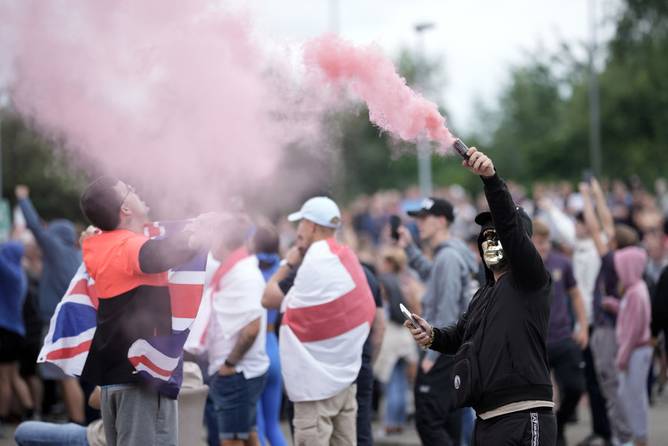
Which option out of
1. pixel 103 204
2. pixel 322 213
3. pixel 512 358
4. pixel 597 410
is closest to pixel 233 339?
pixel 322 213

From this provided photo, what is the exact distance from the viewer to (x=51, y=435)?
736 cm

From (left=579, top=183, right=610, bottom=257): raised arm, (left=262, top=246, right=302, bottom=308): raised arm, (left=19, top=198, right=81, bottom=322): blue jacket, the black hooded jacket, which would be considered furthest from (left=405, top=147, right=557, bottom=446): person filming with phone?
(left=19, top=198, right=81, bottom=322): blue jacket

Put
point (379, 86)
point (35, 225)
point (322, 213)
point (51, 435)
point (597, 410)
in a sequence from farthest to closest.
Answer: point (35, 225)
point (597, 410)
point (322, 213)
point (51, 435)
point (379, 86)

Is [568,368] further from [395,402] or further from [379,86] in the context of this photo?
[379,86]

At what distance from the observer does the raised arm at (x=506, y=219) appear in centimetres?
530

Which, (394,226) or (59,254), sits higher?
(59,254)

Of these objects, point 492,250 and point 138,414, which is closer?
point 492,250

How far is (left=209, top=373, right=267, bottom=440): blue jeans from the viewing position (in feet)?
28.3

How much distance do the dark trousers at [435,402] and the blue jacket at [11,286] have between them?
5776 millimetres

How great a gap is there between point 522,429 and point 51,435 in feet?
11.7

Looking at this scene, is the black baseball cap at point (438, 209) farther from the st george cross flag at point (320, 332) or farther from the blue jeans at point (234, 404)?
the blue jeans at point (234, 404)

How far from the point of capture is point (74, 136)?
7.07 m

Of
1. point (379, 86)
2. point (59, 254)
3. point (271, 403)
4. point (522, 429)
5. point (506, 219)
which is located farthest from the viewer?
point (59, 254)

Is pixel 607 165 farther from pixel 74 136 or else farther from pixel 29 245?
pixel 74 136
